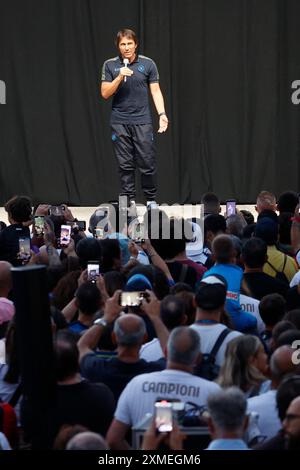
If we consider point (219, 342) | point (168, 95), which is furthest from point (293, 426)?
point (168, 95)

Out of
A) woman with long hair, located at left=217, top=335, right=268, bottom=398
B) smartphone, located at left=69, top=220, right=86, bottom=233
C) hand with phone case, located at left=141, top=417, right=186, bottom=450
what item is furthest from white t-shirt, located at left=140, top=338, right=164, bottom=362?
smartphone, located at left=69, top=220, right=86, bottom=233

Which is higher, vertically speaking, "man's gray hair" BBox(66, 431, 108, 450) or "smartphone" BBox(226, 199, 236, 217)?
"smartphone" BBox(226, 199, 236, 217)

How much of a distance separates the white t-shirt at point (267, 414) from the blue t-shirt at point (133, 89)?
6943mm

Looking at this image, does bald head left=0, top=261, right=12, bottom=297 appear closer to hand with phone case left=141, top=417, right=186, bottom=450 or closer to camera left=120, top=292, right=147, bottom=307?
→ camera left=120, top=292, right=147, bottom=307

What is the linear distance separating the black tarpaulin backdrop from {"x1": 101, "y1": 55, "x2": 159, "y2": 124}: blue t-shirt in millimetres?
2759

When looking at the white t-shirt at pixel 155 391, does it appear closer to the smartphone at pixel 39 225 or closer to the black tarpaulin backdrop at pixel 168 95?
the smartphone at pixel 39 225

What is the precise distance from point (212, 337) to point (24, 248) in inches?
90.2

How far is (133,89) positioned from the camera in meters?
11.2

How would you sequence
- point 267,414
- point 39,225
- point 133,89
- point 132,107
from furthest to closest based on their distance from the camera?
point 132,107, point 133,89, point 39,225, point 267,414

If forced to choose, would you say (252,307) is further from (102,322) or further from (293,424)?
(293,424)

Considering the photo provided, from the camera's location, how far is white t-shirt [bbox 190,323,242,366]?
5.25 m

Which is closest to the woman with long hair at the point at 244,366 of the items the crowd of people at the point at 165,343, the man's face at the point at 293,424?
the crowd of people at the point at 165,343

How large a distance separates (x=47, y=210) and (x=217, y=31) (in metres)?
5.84
